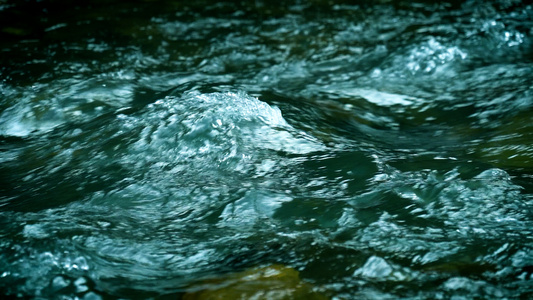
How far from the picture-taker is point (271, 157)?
3264 mm

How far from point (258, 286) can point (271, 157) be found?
3.65 ft

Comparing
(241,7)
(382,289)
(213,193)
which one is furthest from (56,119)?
(241,7)

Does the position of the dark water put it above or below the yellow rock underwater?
above

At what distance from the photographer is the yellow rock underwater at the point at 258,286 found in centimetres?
219

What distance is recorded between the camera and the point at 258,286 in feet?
7.34

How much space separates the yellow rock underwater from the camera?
2.19 m

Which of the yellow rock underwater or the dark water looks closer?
the yellow rock underwater

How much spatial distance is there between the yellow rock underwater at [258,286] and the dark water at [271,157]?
0.07 ft

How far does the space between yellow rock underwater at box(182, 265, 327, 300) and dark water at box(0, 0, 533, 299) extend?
2 centimetres

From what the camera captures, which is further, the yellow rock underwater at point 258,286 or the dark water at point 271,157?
the dark water at point 271,157

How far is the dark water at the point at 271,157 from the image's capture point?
2350mm

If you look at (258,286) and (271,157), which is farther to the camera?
(271,157)

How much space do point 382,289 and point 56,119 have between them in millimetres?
2497

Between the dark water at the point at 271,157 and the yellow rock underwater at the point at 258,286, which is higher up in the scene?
the dark water at the point at 271,157
